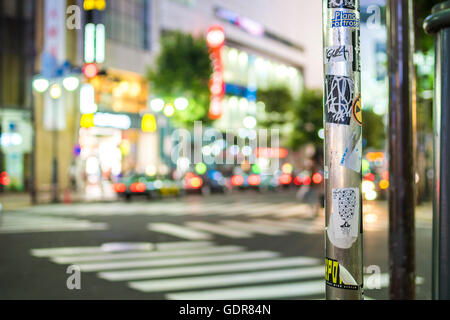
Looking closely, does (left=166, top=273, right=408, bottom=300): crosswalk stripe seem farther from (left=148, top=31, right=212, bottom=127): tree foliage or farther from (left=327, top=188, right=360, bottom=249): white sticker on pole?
(left=148, top=31, right=212, bottom=127): tree foliage

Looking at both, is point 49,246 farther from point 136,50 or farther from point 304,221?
point 136,50

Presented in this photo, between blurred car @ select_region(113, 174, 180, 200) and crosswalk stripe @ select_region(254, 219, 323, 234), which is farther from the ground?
blurred car @ select_region(113, 174, 180, 200)

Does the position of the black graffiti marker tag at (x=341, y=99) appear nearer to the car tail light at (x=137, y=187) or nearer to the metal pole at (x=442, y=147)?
the metal pole at (x=442, y=147)

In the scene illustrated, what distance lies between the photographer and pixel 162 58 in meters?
A: 38.1

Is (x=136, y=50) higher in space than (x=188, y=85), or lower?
higher

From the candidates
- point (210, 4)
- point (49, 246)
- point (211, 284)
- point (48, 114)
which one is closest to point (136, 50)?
point (48, 114)

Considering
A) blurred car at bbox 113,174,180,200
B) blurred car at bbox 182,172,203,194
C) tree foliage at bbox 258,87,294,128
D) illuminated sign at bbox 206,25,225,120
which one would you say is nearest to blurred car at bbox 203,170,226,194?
blurred car at bbox 182,172,203,194

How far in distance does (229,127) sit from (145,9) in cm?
1847

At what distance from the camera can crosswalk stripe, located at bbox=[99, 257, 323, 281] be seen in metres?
8.35

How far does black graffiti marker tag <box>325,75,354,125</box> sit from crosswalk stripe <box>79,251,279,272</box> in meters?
6.58

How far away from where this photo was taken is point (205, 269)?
889 cm

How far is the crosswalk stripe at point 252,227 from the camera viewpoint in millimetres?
14016

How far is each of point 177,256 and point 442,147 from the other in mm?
7532
